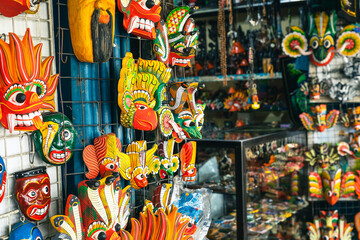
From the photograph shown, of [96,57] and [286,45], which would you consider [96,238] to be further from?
[286,45]

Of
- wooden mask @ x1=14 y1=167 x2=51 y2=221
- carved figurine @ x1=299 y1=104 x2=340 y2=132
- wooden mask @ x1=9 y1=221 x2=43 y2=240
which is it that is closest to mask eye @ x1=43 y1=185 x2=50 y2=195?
wooden mask @ x1=14 y1=167 x2=51 y2=221

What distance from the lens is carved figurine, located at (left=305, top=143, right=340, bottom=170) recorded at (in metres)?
3.52

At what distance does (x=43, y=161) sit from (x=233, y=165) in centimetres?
130

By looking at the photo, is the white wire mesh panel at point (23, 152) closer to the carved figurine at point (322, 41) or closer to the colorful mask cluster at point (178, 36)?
the colorful mask cluster at point (178, 36)

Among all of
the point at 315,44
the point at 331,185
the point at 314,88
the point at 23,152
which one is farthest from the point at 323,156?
the point at 23,152

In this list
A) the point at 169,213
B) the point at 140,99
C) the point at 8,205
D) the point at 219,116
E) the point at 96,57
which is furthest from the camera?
the point at 219,116

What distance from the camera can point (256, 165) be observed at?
2.64 meters

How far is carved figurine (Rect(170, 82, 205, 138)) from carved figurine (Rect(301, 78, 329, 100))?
1.89 metres

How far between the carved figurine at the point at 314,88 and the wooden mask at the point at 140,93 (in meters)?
2.18

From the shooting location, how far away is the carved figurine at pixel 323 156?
352 cm

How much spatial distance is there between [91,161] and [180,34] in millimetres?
662

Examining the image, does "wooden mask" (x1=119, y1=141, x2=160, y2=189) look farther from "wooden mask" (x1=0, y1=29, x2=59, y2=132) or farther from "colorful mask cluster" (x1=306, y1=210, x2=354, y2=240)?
"colorful mask cluster" (x1=306, y1=210, x2=354, y2=240)

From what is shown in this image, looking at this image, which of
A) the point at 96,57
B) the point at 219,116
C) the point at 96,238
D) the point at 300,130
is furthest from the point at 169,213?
the point at 219,116

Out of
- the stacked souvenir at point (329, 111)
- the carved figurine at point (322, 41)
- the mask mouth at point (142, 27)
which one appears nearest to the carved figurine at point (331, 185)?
the stacked souvenir at point (329, 111)
